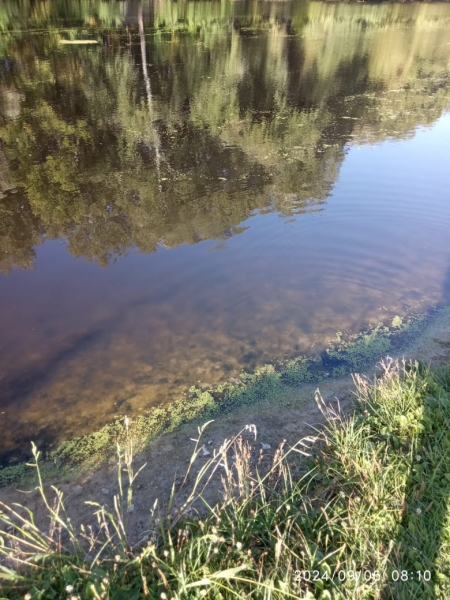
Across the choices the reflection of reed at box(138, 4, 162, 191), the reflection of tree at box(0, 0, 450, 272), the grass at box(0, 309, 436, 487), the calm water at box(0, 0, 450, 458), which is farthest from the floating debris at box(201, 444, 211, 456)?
the reflection of reed at box(138, 4, 162, 191)

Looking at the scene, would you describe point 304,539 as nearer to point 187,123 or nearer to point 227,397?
point 227,397

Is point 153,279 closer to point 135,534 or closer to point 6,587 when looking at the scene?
point 135,534

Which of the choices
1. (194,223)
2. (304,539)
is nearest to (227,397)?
(304,539)

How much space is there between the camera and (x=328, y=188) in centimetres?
686

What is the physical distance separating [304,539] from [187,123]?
849cm

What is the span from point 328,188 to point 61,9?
25.0m

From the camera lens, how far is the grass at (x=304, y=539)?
187cm

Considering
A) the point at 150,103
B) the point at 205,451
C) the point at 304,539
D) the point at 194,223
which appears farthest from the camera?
the point at 150,103

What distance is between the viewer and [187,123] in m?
8.95

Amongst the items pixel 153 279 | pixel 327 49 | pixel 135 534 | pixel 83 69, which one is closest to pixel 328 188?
pixel 153 279

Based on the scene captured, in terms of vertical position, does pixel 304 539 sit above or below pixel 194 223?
above

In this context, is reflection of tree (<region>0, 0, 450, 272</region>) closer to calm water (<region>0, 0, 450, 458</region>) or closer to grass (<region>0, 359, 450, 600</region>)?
calm water (<region>0, 0, 450, 458</region>)

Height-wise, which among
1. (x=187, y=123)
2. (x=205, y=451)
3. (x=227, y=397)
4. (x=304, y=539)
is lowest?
(x=227, y=397)

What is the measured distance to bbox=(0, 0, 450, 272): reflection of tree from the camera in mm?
6023
